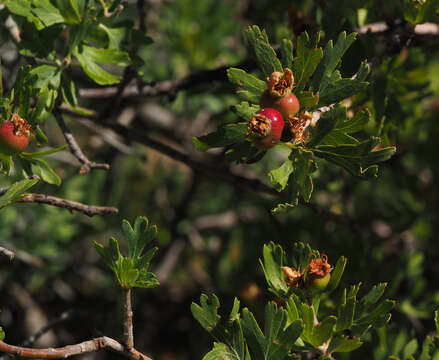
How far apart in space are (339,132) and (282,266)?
35 centimetres

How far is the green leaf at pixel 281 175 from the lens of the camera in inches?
44.0

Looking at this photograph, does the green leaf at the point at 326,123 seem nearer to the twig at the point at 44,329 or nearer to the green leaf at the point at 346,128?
the green leaf at the point at 346,128

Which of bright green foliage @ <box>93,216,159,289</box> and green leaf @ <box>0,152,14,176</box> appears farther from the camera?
green leaf @ <box>0,152,14,176</box>

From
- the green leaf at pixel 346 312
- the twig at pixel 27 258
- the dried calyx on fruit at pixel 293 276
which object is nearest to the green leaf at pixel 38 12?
the dried calyx on fruit at pixel 293 276

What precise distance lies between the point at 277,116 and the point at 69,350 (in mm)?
687

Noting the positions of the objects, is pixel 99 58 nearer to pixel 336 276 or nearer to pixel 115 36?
pixel 115 36

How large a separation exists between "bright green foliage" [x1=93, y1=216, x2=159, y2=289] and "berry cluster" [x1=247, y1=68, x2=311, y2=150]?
0.33 m

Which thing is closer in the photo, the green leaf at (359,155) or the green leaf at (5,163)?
the green leaf at (359,155)

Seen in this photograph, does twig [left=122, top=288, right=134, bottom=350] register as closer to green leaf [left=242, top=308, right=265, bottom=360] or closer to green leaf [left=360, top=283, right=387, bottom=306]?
green leaf [left=242, top=308, right=265, bottom=360]

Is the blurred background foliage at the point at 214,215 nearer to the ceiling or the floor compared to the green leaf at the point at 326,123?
nearer to the floor

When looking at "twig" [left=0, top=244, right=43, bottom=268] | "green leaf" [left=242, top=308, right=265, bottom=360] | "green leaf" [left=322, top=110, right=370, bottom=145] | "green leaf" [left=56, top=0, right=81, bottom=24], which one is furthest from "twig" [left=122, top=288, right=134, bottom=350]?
"twig" [left=0, top=244, right=43, bottom=268]

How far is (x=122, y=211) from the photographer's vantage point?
2.76 meters

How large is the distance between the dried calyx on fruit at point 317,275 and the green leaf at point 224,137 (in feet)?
1.15

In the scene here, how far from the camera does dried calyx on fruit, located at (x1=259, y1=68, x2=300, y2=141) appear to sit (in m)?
1.11
